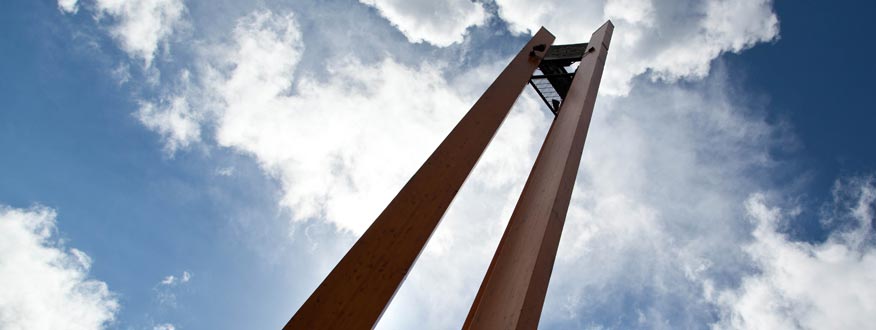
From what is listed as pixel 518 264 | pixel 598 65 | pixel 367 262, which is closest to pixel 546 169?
pixel 518 264

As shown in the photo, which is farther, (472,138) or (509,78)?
(509,78)

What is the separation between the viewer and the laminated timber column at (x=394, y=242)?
5.19 ft

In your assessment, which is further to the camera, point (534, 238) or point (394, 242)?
point (534, 238)

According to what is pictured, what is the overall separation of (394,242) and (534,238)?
2.08ft

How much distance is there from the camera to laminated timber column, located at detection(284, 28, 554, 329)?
5.19ft

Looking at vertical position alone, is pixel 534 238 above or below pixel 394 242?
above

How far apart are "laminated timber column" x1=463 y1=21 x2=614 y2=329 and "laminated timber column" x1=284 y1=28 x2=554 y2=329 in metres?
0.38

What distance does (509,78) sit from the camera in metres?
3.34

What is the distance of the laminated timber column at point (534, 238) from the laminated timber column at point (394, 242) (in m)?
0.38

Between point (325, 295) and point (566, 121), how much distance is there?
2085 millimetres

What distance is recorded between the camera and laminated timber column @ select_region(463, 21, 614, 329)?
166 cm

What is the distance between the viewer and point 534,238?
197 cm

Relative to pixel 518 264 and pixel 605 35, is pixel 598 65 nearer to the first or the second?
pixel 605 35

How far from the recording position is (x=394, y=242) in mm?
1839
